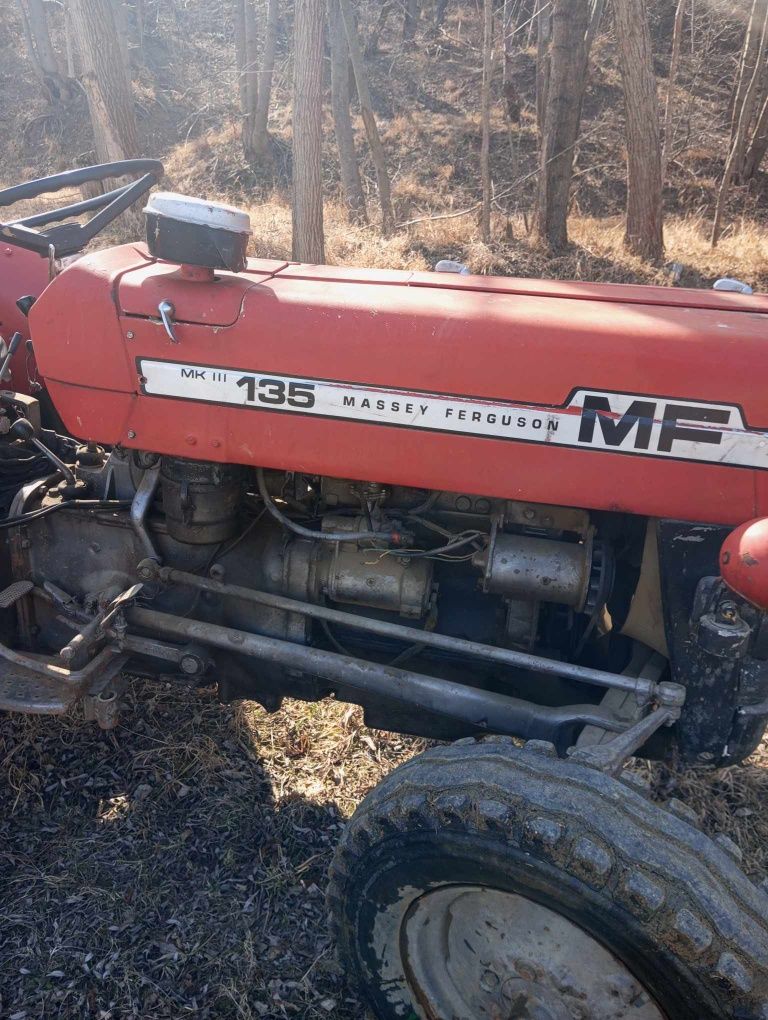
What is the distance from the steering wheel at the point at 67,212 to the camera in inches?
113

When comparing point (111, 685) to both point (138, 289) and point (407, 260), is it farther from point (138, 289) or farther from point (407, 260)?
point (407, 260)

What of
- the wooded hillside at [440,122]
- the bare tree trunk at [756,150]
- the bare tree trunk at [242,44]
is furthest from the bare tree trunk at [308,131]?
the bare tree trunk at [242,44]

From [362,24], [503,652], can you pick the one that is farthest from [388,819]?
[362,24]

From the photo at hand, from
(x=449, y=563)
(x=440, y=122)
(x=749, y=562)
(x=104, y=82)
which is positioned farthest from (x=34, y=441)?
(x=440, y=122)

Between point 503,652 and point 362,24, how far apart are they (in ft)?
70.3

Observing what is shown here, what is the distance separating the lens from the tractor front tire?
5.17 ft

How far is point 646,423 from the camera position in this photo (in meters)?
1.96

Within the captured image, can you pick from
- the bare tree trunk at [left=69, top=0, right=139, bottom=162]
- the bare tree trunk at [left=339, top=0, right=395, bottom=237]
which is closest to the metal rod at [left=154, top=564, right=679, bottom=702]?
the bare tree trunk at [left=69, top=0, right=139, bottom=162]

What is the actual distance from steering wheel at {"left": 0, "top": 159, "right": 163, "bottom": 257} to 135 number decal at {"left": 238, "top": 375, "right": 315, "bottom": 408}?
3.60 ft

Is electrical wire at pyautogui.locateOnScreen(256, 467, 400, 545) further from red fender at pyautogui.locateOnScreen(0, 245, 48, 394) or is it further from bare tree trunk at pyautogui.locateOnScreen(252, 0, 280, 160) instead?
bare tree trunk at pyautogui.locateOnScreen(252, 0, 280, 160)

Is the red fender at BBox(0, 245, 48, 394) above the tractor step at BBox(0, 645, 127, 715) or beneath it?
above

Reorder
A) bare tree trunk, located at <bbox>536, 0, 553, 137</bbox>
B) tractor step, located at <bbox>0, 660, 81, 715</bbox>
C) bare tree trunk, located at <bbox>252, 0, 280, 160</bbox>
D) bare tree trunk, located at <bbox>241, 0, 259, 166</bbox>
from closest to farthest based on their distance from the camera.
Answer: tractor step, located at <bbox>0, 660, 81, 715</bbox>
bare tree trunk, located at <bbox>536, 0, 553, 137</bbox>
bare tree trunk, located at <bbox>252, 0, 280, 160</bbox>
bare tree trunk, located at <bbox>241, 0, 259, 166</bbox>

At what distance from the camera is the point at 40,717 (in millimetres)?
3148

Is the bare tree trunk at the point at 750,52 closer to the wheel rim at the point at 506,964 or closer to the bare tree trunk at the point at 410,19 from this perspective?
the bare tree trunk at the point at 410,19
